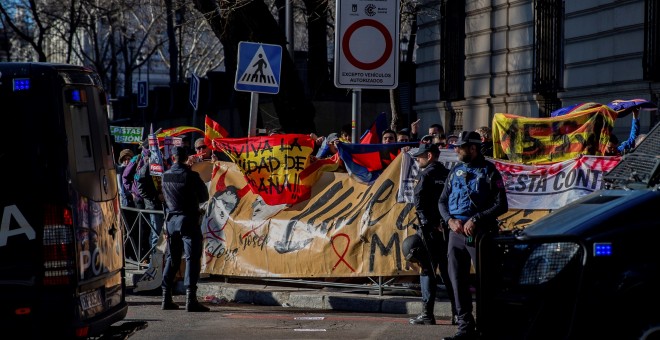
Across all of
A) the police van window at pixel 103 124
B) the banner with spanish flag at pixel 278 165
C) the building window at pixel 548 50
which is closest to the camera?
the police van window at pixel 103 124

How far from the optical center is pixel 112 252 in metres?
8.38

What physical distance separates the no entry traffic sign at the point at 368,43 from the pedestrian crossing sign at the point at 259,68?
2.49 m

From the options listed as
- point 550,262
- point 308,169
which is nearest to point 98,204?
point 550,262

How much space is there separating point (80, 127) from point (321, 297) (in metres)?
5.27

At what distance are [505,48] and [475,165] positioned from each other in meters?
15.3

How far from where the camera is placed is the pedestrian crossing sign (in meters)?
14.4

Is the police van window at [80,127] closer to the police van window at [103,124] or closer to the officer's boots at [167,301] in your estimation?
the police van window at [103,124]

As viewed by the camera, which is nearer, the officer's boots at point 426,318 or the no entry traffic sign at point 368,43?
the officer's boots at point 426,318

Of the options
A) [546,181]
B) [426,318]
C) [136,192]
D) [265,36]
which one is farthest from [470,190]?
[265,36]

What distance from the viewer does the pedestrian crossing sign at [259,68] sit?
47.2 feet

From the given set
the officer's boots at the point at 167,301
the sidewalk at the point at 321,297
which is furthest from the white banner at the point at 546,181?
the officer's boots at the point at 167,301

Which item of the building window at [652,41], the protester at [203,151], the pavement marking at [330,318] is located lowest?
the pavement marking at [330,318]

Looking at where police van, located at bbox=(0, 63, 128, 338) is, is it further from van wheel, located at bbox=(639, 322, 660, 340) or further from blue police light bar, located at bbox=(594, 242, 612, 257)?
van wheel, located at bbox=(639, 322, 660, 340)

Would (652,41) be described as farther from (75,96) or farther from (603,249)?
(603,249)
